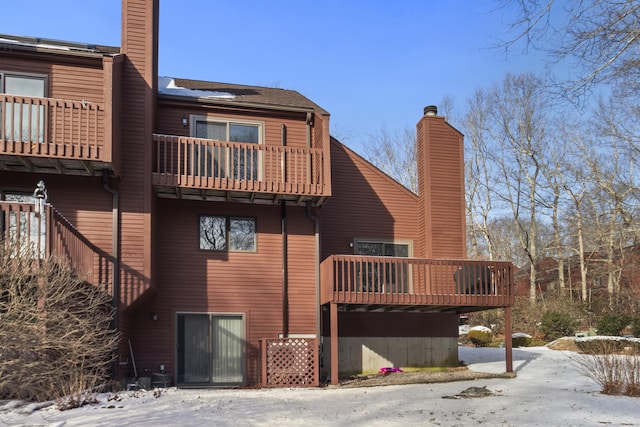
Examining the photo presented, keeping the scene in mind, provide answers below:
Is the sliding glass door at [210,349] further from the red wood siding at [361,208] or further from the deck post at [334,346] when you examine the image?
the red wood siding at [361,208]

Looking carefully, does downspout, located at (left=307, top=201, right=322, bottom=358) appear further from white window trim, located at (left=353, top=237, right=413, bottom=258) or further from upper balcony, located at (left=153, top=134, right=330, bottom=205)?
white window trim, located at (left=353, top=237, right=413, bottom=258)

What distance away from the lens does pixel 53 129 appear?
12250 millimetres

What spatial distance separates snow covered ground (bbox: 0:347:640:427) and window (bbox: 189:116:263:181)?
5.13m

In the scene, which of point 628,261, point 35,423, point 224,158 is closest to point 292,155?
point 224,158

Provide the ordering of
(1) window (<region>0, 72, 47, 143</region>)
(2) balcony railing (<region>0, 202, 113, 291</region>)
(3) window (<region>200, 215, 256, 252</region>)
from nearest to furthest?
(2) balcony railing (<region>0, 202, 113, 291</region>) → (1) window (<region>0, 72, 47, 143</region>) → (3) window (<region>200, 215, 256, 252</region>)

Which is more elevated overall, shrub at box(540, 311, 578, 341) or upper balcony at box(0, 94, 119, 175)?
upper balcony at box(0, 94, 119, 175)

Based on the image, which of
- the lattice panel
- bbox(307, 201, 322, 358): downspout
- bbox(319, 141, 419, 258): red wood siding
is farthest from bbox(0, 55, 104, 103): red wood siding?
the lattice panel

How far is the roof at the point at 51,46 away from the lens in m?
13.0

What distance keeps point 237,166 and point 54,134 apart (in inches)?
167

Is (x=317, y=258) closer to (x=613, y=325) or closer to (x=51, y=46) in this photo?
(x=51, y=46)

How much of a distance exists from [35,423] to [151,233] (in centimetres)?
595

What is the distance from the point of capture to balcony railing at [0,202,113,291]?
9.74m

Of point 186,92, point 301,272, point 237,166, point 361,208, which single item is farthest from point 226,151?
point 361,208

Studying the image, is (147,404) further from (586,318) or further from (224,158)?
(586,318)
